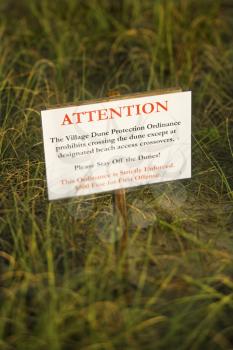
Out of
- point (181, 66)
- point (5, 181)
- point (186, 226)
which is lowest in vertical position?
point (186, 226)

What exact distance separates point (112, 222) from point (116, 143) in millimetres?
245

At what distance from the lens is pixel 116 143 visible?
1882 millimetres

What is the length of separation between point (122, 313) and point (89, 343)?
0.37 feet

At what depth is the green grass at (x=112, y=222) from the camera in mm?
1609

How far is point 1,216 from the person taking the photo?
204 centimetres

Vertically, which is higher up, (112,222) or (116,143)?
(116,143)

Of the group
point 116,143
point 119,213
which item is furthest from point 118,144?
point 119,213

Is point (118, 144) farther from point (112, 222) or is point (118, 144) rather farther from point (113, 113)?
point (112, 222)

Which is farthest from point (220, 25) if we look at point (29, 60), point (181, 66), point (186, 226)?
point (186, 226)

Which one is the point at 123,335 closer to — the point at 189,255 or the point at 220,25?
the point at 189,255

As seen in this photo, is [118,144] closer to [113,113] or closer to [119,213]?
[113,113]

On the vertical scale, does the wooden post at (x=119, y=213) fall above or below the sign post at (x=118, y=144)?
below

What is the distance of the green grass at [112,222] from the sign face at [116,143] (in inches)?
3.9

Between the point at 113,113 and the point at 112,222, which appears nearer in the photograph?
the point at 113,113
